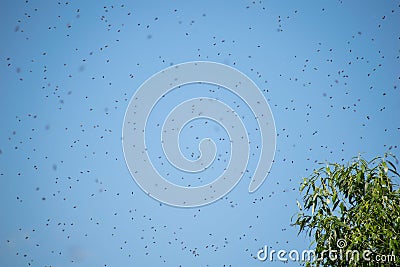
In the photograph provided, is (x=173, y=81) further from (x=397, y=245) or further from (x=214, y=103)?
(x=397, y=245)

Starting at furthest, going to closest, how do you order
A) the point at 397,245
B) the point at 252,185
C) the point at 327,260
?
1. the point at 252,185
2. the point at 327,260
3. the point at 397,245

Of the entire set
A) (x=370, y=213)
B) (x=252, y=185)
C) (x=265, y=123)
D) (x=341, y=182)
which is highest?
(x=265, y=123)

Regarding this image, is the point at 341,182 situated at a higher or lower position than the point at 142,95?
lower

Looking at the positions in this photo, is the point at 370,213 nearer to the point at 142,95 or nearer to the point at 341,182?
the point at 341,182

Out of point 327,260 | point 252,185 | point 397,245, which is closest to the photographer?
point 397,245

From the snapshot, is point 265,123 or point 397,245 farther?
point 265,123

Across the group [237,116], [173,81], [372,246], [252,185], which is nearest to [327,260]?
[372,246]

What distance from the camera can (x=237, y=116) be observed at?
531 centimetres

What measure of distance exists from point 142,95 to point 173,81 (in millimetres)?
333


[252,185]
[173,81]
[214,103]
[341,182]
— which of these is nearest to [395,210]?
[341,182]

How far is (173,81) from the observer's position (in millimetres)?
5387

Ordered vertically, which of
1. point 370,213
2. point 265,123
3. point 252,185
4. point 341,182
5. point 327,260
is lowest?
point 327,260

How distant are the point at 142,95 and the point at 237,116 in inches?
37.3

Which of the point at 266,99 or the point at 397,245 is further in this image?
the point at 266,99
